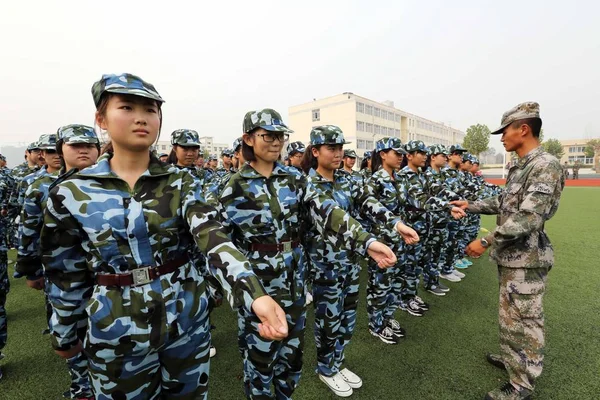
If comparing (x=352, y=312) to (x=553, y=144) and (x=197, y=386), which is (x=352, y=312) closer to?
(x=197, y=386)

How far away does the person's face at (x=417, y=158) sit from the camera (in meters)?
4.13

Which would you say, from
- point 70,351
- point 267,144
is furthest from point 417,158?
point 70,351

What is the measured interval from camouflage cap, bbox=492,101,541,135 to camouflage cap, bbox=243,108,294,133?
2.09 meters

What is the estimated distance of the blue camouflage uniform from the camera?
2166 millimetres

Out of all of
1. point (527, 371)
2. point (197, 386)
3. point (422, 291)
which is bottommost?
point (422, 291)

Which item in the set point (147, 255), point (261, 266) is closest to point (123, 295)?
point (147, 255)

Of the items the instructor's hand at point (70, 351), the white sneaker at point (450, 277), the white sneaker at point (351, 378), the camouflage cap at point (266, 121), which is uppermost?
the camouflage cap at point (266, 121)

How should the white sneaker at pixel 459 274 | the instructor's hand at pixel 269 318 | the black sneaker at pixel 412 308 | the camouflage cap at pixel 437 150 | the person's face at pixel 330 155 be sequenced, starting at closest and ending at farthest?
the instructor's hand at pixel 269 318 < the person's face at pixel 330 155 < the black sneaker at pixel 412 308 < the camouflage cap at pixel 437 150 < the white sneaker at pixel 459 274

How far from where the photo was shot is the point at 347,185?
315 cm

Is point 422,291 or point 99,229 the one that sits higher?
point 99,229

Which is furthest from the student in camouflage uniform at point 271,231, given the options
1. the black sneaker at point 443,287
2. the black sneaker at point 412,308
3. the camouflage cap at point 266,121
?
the black sneaker at point 443,287

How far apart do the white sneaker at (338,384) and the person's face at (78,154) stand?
3074 mm

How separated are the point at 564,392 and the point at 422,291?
2409mm

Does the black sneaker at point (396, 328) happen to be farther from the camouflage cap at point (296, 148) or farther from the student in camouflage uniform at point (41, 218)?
the camouflage cap at point (296, 148)
